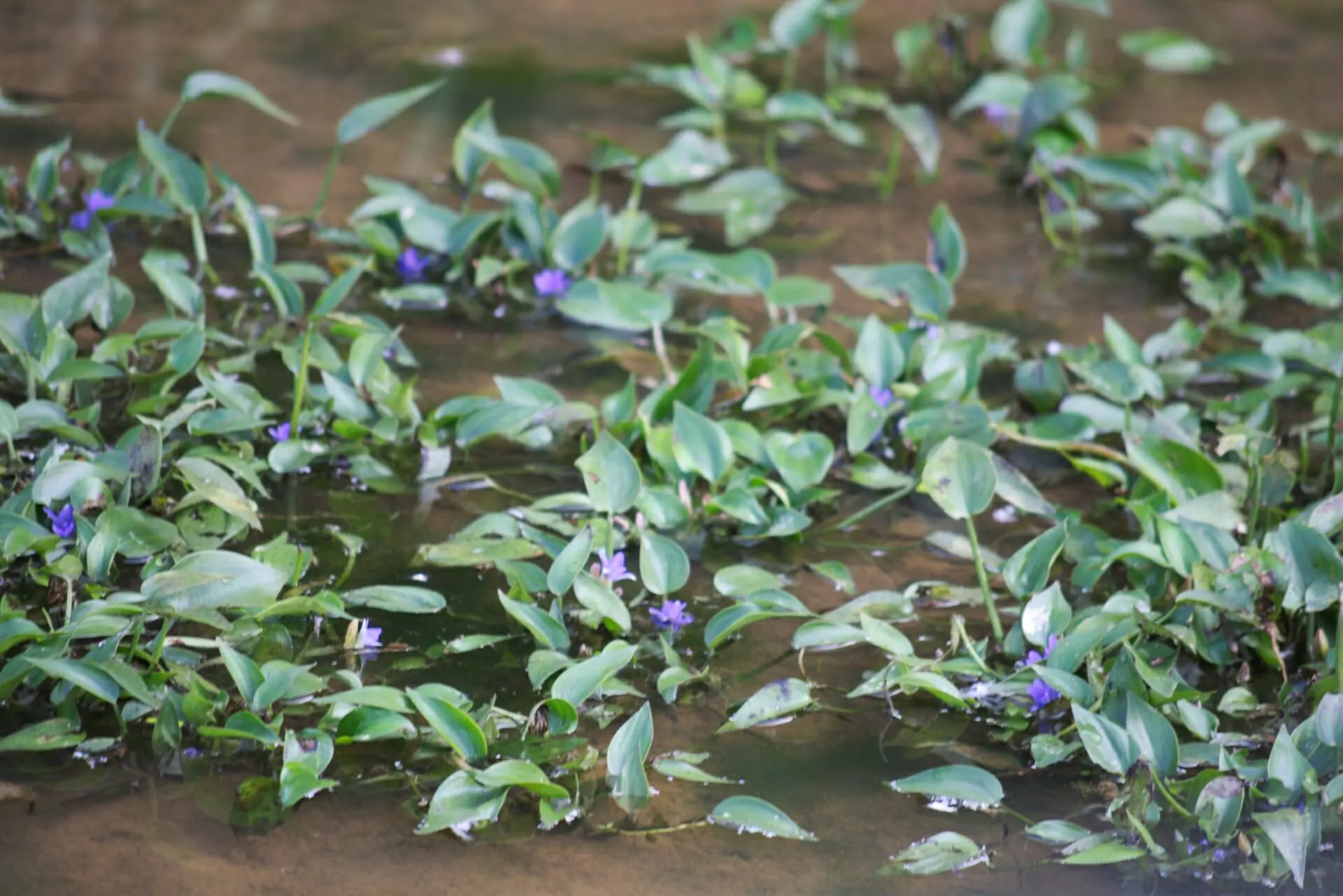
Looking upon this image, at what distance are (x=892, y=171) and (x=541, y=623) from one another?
136cm

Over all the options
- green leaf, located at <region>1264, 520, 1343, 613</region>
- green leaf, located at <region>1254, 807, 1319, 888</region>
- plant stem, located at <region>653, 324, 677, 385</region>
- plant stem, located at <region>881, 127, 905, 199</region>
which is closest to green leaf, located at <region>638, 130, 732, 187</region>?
plant stem, located at <region>881, 127, 905, 199</region>

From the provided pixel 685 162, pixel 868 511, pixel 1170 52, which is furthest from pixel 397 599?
pixel 1170 52

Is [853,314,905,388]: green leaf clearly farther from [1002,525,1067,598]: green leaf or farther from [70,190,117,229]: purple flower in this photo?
[70,190,117,229]: purple flower

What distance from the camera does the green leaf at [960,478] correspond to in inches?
53.8

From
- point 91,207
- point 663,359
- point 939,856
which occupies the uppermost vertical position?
point 91,207

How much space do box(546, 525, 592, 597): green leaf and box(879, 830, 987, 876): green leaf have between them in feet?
1.24

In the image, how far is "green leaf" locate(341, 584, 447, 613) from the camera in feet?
4.40

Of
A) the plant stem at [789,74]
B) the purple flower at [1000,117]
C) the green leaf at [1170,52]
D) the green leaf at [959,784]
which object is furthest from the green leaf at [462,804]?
the green leaf at [1170,52]

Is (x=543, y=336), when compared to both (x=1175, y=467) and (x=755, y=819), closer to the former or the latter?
(x=1175, y=467)

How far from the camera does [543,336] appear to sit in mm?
1934

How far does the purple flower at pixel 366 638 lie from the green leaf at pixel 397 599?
0.02 metres

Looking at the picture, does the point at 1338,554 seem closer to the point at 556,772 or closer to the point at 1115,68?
the point at 556,772

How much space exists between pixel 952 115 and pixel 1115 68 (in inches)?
22.2

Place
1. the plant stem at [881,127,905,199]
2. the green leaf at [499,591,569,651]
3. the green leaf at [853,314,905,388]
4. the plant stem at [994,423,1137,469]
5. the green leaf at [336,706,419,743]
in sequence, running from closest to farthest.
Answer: the green leaf at [336,706,419,743] < the green leaf at [499,591,569,651] < the plant stem at [994,423,1137,469] < the green leaf at [853,314,905,388] < the plant stem at [881,127,905,199]
